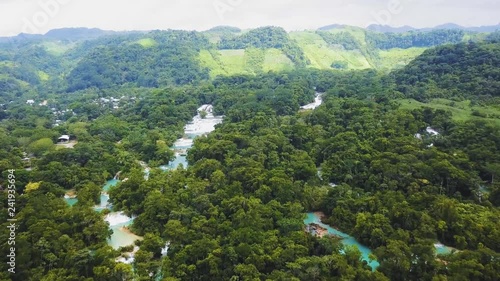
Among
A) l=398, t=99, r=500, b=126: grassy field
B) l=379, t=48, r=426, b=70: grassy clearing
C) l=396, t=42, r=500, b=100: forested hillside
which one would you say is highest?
l=396, t=42, r=500, b=100: forested hillside

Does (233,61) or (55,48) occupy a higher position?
(55,48)

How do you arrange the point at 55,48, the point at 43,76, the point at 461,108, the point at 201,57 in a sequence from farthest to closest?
the point at 55,48
the point at 43,76
the point at 201,57
the point at 461,108

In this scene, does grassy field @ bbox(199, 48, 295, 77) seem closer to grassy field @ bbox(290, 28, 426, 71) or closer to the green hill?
the green hill

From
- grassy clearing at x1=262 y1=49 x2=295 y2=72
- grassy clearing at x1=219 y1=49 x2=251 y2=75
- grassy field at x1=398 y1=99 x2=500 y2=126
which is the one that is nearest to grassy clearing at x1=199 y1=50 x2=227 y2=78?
grassy clearing at x1=219 y1=49 x2=251 y2=75

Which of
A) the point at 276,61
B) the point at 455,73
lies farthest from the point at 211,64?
the point at 455,73

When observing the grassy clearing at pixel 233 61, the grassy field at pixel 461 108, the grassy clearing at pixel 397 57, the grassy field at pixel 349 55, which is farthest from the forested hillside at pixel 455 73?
the grassy field at pixel 349 55

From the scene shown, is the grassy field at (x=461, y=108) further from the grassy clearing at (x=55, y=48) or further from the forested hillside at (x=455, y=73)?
the grassy clearing at (x=55, y=48)

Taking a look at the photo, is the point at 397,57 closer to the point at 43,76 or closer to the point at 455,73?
the point at 455,73
